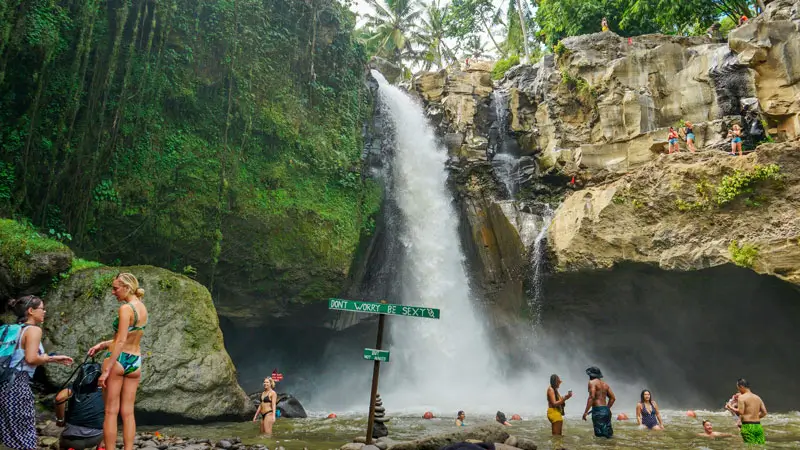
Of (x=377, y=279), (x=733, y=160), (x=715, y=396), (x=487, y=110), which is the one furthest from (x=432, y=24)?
(x=715, y=396)

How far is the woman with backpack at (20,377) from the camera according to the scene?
4.58m

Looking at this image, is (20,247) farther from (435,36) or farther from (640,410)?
(435,36)

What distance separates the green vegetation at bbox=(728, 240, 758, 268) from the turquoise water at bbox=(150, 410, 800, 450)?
3.95m

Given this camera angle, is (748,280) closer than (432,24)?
Yes

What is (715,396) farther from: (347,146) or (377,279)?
(347,146)

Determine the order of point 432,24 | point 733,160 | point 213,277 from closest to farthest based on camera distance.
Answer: point 733,160
point 213,277
point 432,24

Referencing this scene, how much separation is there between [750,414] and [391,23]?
35122 mm

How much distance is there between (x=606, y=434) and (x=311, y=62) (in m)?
14.8

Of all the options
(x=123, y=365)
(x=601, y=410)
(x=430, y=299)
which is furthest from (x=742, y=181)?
(x=123, y=365)

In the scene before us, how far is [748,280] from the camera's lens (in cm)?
1414

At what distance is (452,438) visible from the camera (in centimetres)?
627

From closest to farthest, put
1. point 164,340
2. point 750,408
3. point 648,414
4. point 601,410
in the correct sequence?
point 750,408 → point 601,410 → point 164,340 → point 648,414

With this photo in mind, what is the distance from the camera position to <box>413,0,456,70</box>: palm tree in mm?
38000

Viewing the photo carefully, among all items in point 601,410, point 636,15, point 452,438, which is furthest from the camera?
point 636,15
